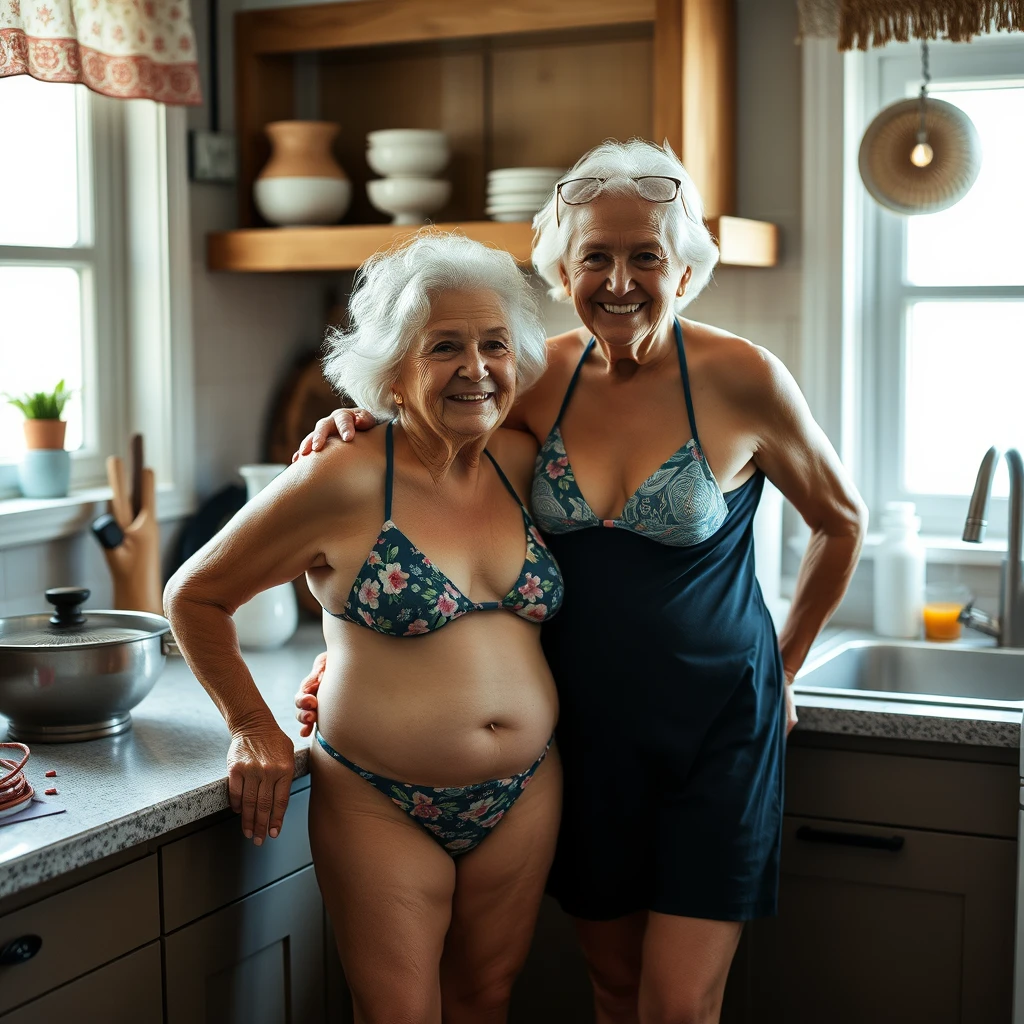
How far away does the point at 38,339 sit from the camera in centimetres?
255

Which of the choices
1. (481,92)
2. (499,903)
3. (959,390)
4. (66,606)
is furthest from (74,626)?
(959,390)

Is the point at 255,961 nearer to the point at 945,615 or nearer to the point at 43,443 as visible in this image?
the point at 43,443

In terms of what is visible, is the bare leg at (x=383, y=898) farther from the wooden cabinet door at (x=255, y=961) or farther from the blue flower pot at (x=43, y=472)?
the blue flower pot at (x=43, y=472)

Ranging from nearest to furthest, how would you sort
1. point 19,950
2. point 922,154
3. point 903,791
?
point 19,950 → point 903,791 → point 922,154

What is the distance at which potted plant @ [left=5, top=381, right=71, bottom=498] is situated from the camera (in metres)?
2.41

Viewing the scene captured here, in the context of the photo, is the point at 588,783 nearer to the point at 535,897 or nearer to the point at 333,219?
the point at 535,897

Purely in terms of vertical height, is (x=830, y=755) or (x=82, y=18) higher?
(x=82, y=18)

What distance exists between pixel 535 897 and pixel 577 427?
2.17 feet

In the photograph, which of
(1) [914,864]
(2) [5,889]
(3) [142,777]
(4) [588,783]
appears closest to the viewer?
(2) [5,889]

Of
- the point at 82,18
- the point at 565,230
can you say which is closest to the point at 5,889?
the point at 565,230

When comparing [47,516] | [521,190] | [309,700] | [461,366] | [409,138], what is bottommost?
[309,700]

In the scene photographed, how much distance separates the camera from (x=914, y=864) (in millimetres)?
2086

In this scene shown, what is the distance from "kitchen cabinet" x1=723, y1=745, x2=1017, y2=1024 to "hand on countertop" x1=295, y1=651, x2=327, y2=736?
78 cm

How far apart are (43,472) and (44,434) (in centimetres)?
7
